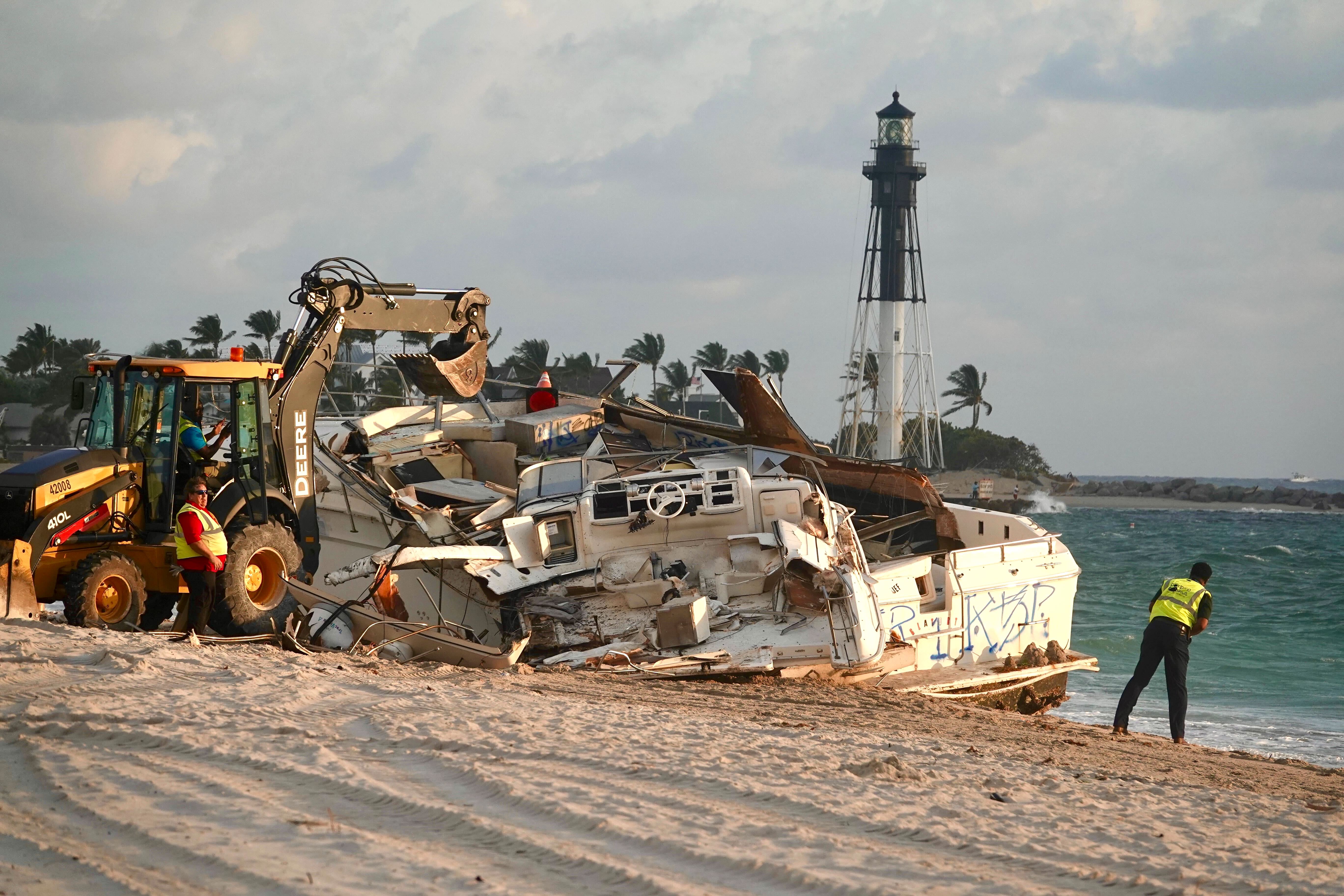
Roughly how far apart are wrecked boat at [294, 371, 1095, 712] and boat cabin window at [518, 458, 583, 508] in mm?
23

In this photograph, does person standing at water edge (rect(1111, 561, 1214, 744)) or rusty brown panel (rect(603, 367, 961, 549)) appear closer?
person standing at water edge (rect(1111, 561, 1214, 744))

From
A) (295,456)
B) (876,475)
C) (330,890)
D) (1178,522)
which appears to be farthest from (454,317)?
(1178,522)

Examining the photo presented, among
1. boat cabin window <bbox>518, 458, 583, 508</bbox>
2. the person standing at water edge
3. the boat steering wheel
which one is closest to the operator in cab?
boat cabin window <bbox>518, 458, 583, 508</bbox>

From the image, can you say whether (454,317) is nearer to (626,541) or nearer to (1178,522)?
(626,541)

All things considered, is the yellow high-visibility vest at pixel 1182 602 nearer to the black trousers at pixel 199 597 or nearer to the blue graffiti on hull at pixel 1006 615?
the blue graffiti on hull at pixel 1006 615

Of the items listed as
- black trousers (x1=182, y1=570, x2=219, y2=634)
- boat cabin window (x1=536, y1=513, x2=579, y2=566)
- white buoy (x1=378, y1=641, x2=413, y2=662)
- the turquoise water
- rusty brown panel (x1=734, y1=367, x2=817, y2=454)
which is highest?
rusty brown panel (x1=734, y1=367, x2=817, y2=454)

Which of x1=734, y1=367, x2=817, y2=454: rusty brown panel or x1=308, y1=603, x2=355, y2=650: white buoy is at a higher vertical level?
x1=734, y1=367, x2=817, y2=454: rusty brown panel

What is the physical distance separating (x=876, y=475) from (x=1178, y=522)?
244ft

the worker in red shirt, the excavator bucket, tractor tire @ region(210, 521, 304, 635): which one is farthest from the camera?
the excavator bucket

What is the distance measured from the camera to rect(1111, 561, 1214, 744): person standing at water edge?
10.2m

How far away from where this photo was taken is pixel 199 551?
30.9 feet

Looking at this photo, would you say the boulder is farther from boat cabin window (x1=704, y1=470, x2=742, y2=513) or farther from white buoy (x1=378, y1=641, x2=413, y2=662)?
white buoy (x1=378, y1=641, x2=413, y2=662)

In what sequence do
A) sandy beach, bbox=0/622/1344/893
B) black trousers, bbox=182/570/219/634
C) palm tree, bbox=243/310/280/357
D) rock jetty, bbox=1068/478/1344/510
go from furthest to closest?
1. rock jetty, bbox=1068/478/1344/510
2. palm tree, bbox=243/310/280/357
3. black trousers, bbox=182/570/219/634
4. sandy beach, bbox=0/622/1344/893

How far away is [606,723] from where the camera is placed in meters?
7.08
